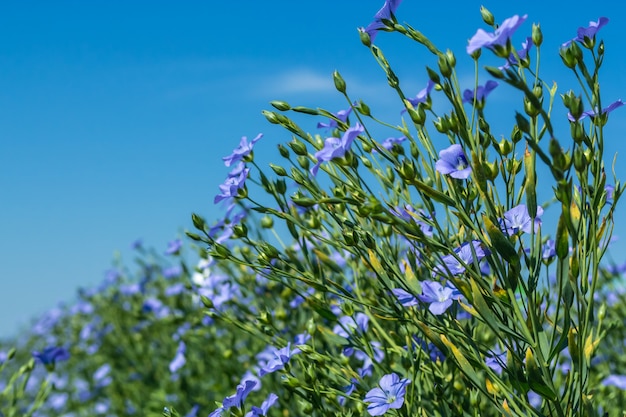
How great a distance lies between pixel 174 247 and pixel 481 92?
2188 mm

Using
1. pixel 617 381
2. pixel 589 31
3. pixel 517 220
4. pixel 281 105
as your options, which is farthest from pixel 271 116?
pixel 617 381

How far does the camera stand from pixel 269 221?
7.97 feet

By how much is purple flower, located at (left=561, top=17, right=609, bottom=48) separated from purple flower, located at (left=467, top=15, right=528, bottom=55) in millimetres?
349

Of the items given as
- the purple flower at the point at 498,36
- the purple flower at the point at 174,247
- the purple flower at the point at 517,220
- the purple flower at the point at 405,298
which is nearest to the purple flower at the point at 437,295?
the purple flower at the point at 405,298

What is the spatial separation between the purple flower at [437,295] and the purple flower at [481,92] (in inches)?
16.3

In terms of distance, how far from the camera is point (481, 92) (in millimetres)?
1729

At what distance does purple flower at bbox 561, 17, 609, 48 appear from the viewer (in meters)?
1.59

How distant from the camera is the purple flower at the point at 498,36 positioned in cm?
127

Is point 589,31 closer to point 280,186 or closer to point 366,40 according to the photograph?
point 366,40

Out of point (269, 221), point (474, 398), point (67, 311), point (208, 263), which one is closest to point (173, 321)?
point (208, 263)

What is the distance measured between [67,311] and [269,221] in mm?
5566

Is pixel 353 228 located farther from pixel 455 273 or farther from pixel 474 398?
pixel 474 398

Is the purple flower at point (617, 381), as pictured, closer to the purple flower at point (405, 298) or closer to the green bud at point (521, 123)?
the purple flower at point (405, 298)

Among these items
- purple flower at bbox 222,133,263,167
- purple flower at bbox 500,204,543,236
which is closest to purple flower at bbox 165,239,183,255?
purple flower at bbox 222,133,263,167
